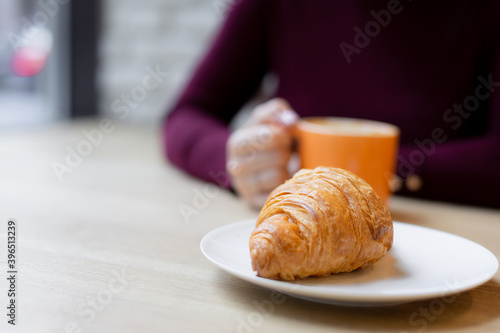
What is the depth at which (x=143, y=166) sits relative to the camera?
105 centimetres

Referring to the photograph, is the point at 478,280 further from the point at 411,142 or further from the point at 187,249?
the point at 411,142

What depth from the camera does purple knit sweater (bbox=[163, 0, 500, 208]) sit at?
926mm

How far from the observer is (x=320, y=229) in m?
0.44

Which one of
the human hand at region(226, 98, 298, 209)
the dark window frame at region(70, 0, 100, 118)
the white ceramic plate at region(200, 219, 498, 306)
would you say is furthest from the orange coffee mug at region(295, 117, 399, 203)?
the dark window frame at region(70, 0, 100, 118)


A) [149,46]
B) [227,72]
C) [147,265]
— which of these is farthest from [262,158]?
[149,46]

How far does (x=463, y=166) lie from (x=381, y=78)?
0.24 metres

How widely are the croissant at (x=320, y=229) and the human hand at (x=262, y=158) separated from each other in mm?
279

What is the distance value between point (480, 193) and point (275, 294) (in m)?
0.55

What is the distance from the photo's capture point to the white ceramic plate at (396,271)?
1.35ft

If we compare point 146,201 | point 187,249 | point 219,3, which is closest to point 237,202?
point 146,201

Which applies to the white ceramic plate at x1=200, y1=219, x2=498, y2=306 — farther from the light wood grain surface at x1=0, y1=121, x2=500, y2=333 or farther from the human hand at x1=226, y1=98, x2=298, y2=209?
the human hand at x1=226, y1=98, x2=298, y2=209

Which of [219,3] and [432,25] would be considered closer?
[432,25]

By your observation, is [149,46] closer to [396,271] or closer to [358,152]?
[358,152]

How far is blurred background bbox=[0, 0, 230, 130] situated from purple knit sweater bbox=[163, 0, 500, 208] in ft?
1.25
